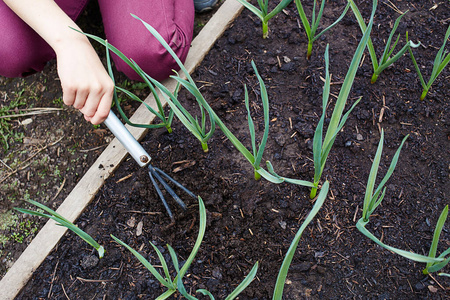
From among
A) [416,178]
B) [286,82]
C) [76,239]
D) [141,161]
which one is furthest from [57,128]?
[416,178]

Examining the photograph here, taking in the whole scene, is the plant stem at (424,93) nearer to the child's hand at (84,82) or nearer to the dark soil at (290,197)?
the dark soil at (290,197)

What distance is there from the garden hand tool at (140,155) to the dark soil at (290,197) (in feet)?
0.18

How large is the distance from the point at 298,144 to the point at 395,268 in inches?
20.4

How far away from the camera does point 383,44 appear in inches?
59.5

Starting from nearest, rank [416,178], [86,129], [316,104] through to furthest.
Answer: [416,178] → [316,104] → [86,129]

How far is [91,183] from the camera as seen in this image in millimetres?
1370

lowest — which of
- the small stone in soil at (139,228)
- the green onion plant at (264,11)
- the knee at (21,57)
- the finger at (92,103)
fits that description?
the small stone in soil at (139,228)

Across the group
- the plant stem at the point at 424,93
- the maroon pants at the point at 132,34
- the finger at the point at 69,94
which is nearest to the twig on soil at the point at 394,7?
the plant stem at the point at 424,93

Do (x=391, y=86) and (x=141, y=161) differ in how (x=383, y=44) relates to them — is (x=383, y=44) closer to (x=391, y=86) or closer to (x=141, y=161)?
(x=391, y=86)

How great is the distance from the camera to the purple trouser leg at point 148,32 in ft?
4.76

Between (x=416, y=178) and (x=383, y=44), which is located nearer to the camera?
(x=416, y=178)

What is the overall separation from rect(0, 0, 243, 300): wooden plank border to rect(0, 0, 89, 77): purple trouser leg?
1.68 ft

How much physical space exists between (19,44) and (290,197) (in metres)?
1.25

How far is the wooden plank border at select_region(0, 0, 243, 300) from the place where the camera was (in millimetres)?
1252
